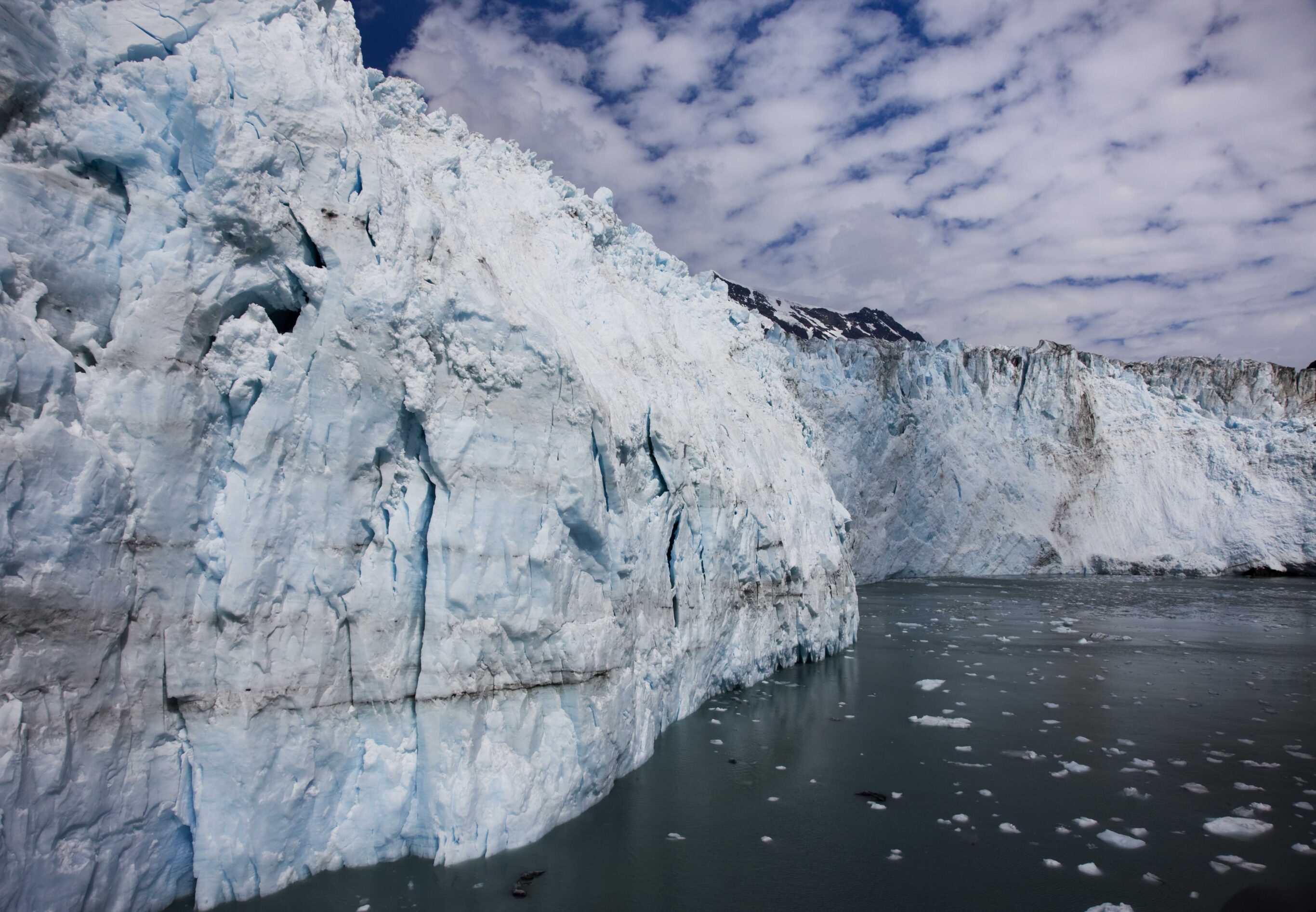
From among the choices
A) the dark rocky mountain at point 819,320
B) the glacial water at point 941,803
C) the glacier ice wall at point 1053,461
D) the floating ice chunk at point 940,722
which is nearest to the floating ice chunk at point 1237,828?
the glacial water at point 941,803

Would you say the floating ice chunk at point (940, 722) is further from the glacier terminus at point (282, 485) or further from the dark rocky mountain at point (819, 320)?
the dark rocky mountain at point (819, 320)

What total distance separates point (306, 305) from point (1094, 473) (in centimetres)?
3036

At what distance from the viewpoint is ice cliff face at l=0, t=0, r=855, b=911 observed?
3773mm

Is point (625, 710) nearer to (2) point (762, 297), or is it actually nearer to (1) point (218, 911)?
(1) point (218, 911)

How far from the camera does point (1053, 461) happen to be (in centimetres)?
2861

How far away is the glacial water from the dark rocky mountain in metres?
43.2

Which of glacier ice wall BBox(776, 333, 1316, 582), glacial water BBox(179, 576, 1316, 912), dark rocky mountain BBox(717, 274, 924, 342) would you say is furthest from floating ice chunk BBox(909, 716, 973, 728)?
dark rocky mountain BBox(717, 274, 924, 342)

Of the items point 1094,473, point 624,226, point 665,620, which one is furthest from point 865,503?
point 665,620

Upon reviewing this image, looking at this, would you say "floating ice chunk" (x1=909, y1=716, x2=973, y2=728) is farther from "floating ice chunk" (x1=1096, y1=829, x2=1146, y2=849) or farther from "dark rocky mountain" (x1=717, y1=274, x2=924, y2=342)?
"dark rocky mountain" (x1=717, y1=274, x2=924, y2=342)

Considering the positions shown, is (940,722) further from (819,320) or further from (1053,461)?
(819,320)

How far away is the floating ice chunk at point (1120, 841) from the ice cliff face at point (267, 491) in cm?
372

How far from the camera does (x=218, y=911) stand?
425cm

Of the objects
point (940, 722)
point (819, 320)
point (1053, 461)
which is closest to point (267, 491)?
point (940, 722)

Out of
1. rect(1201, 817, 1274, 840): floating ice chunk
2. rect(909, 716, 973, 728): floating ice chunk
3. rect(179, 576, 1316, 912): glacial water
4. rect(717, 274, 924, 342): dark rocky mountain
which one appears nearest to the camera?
rect(179, 576, 1316, 912): glacial water
